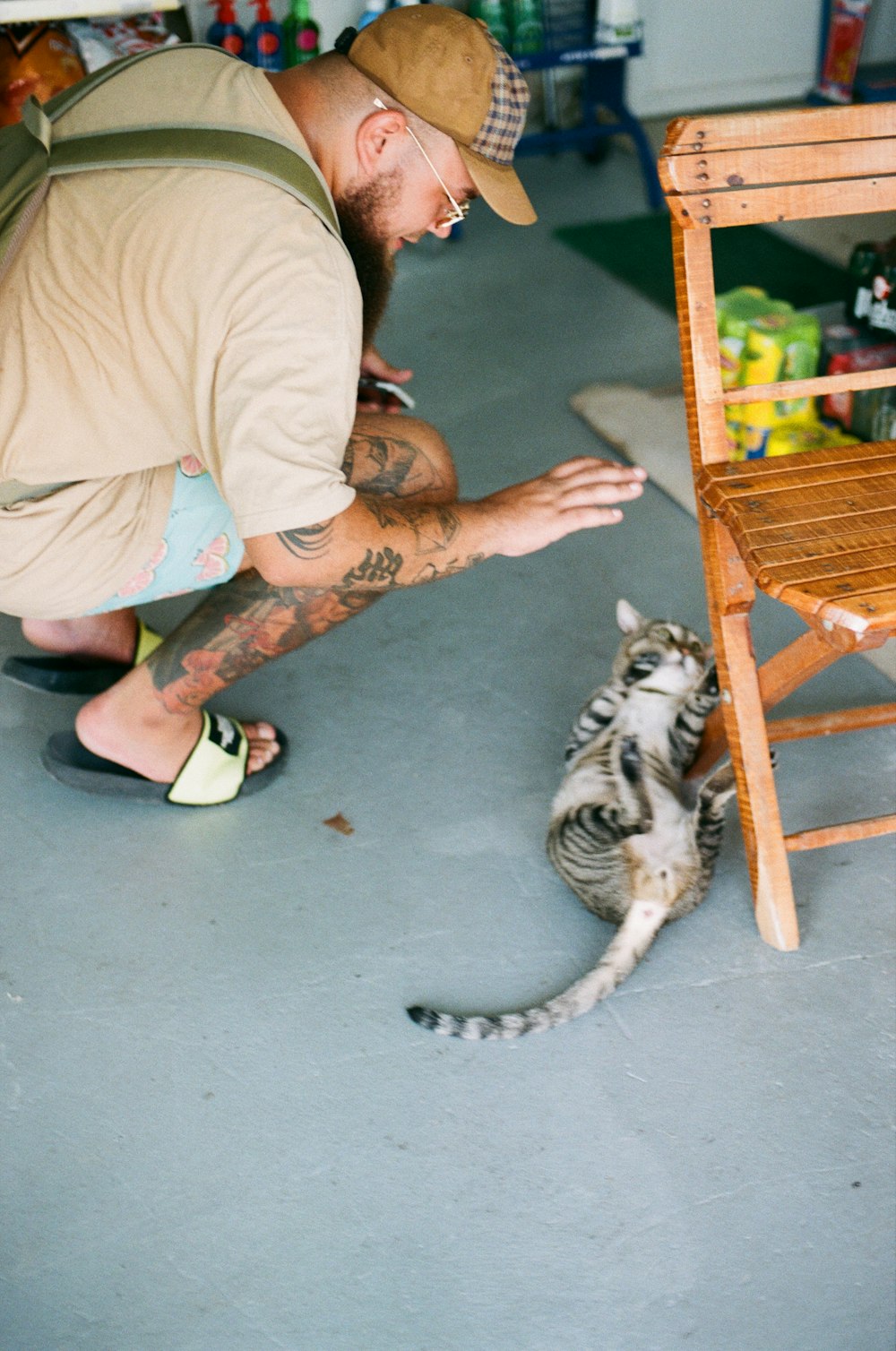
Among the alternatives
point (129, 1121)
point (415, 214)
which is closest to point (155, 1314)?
point (129, 1121)

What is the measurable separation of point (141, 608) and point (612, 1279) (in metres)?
1.78

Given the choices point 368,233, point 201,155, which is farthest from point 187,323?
point 368,233

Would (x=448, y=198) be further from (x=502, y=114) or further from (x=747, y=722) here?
(x=747, y=722)

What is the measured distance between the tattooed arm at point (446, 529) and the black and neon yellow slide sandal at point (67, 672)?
814mm

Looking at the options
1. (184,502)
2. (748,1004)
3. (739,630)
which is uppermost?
(184,502)

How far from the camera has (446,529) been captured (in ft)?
5.69

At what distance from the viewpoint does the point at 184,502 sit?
1878 mm

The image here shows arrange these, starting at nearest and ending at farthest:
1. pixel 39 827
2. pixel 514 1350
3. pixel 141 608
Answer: pixel 514 1350
pixel 39 827
pixel 141 608

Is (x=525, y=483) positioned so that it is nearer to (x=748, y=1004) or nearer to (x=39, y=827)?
(x=748, y=1004)

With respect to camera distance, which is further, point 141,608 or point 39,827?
point 141,608

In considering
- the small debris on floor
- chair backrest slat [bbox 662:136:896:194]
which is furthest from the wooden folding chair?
the small debris on floor

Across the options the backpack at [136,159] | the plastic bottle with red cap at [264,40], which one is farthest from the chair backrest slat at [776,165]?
the plastic bottle with red cap at [264,40]

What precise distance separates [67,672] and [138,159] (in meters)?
1.13

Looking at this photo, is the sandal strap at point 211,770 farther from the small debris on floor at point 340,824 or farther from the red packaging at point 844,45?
the red packaging at point 844,45
